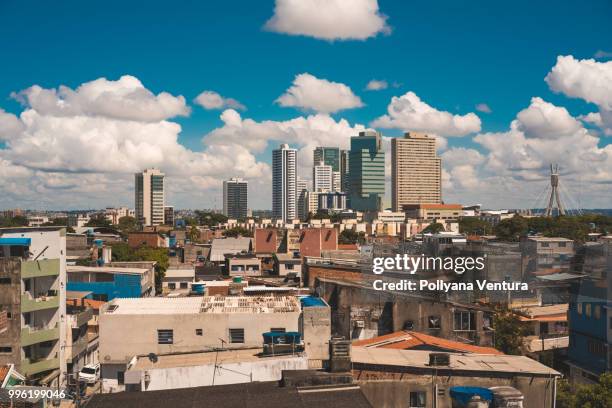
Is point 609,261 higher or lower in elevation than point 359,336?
higher

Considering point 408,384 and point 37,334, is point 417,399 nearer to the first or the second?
point 408,384

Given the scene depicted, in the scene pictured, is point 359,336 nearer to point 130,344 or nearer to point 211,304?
point 211,304

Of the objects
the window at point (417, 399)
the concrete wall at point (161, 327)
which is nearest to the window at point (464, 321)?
the concrete wall at point (161, 327)

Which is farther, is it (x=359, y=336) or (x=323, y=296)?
(x=323, y=296)

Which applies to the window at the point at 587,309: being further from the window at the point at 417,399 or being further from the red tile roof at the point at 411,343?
the window at the point at 417,399

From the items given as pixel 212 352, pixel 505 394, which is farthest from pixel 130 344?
pixel 505 394

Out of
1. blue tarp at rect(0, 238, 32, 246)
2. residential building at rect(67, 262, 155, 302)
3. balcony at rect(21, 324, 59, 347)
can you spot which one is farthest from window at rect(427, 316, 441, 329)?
residential building at rect(67, 262, 155, 302)
